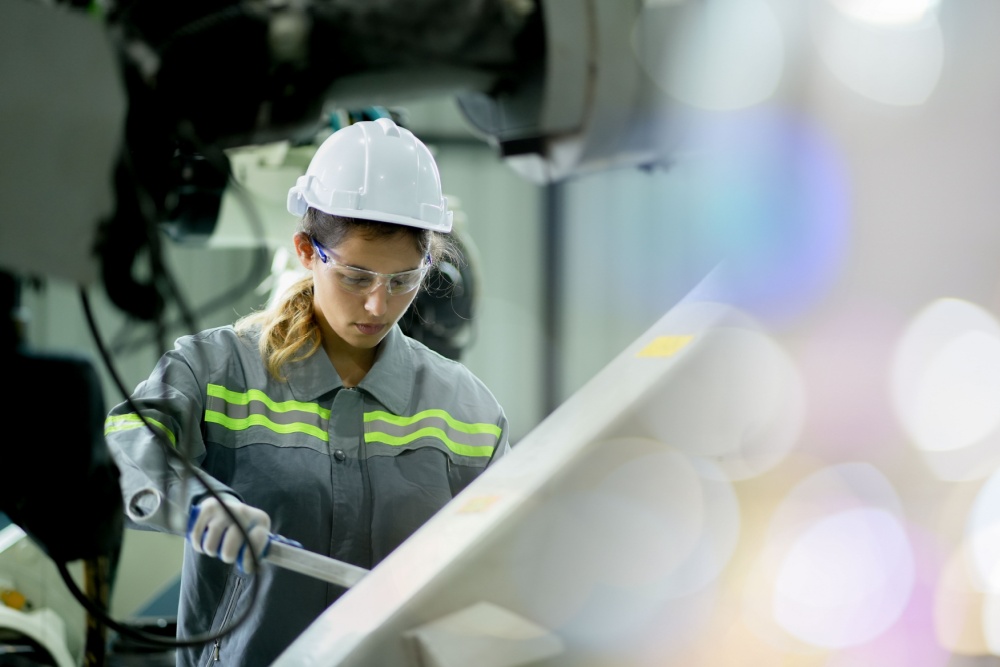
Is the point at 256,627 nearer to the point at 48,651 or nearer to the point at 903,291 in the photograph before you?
the point at 48,651

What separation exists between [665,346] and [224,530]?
50cm

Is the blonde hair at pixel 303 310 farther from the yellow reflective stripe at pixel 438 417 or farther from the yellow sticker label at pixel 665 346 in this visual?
the yellow sticker label at pixel 665 346

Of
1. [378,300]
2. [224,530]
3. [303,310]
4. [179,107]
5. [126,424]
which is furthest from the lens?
[303,310]

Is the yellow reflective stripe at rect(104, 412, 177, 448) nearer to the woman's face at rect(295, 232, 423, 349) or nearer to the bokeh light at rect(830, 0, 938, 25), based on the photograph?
the woman's face at rect(295, 232, 423, 349)

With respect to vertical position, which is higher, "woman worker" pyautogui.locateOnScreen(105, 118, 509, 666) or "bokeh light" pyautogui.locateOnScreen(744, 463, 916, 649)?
"bokeh light" pyautogui.locateOnScreen(744, 463, 916, 649)

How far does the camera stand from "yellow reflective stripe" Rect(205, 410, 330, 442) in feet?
4.14

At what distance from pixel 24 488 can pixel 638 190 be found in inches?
185

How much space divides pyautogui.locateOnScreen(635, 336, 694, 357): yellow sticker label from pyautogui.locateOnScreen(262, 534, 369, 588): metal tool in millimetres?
405

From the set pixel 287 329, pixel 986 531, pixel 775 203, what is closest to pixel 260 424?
pixel 287 329

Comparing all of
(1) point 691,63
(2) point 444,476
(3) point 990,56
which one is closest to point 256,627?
(2) point 444,476

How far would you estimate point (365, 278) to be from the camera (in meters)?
1.28

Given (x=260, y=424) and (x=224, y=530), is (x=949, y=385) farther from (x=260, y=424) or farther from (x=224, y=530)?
(x=260, y=424)

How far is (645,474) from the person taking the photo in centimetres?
80

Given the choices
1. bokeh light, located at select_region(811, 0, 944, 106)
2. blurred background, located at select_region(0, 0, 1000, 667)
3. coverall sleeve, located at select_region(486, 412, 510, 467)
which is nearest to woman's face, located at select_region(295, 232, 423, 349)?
coverall sleeve, located at select_region(486, 412, 510, 467)
